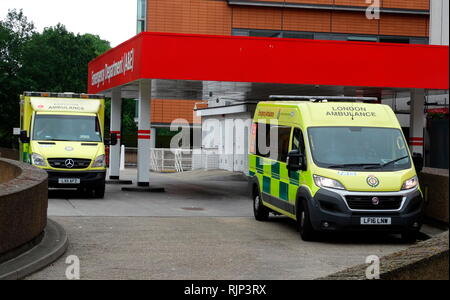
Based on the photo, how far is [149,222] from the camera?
54.3 ft

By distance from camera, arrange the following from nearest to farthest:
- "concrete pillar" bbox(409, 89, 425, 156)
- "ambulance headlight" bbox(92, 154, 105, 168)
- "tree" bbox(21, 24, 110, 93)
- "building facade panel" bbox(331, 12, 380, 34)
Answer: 1. "ambulance headlight" bbox(92, 154, 105, 168)
2. "concrete pillar" bbox(409, 89, 425, 156)
3. "building facade panel" bbox(331, 12, 380, 34)
4. "tree" bbox(21, 24, 110, 93)

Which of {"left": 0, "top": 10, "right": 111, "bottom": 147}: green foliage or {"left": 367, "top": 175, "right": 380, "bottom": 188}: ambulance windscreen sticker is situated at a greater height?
{"left": 0, "top": 10, "right": 111, "bottom": 147}: green foliage

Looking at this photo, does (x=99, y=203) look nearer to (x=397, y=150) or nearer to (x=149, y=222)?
(x=149, y=222)

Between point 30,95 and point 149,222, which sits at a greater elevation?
point 30,95

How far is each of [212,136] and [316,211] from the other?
31.0 meters

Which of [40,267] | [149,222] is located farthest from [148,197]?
[40,267]

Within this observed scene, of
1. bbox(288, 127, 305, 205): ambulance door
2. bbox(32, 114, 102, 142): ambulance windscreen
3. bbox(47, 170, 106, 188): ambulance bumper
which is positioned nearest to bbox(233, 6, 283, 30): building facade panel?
bbox(32, 114, 102, 142): ambulance windscreen

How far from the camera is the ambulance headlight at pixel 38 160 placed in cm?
2189

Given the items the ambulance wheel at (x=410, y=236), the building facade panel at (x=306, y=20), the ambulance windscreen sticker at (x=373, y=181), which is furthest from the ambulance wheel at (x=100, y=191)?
the building facade panel at (x=306, y=20)

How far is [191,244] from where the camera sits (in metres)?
13.2

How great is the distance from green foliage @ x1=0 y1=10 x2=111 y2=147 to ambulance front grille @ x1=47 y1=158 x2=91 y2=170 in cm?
4021

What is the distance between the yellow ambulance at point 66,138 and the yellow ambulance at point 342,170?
7.41 meters

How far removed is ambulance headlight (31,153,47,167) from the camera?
21891 mm

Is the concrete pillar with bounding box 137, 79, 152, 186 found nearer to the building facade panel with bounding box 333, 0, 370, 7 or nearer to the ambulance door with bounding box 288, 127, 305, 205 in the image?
the ambulance door with bounding box 288, 127, 305, 205
